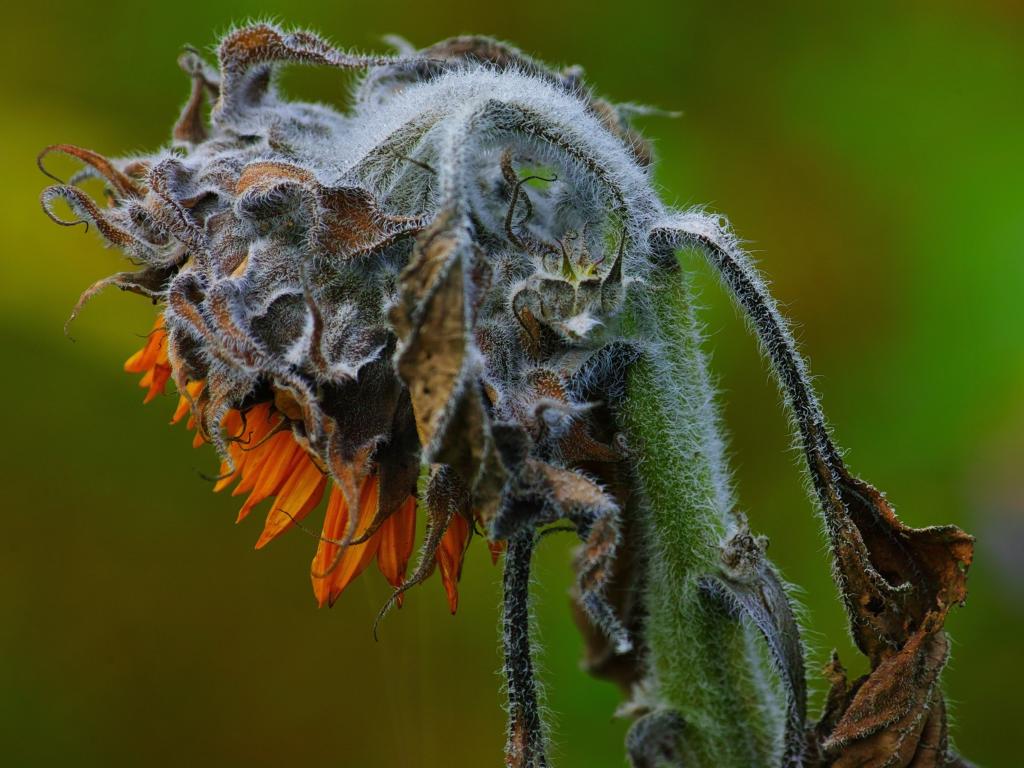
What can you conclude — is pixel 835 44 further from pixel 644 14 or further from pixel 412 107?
pixel 412 107

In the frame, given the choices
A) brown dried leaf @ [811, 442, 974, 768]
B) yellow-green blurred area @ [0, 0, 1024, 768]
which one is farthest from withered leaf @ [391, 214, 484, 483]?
yellow-green blurred area @ [0, 0, 1024, 768]

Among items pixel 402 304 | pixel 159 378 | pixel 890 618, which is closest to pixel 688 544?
pixel 890 618

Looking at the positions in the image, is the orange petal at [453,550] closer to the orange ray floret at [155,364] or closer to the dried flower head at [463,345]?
the dried flower head at [463,345]

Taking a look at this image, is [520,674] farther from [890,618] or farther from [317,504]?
[890,618]

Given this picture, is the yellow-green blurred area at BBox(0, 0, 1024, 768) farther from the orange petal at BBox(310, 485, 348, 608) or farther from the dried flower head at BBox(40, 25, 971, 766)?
the orange petal at BBox(310, 485, 348, 608)

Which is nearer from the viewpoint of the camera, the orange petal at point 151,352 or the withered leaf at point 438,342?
the withered leaf at point 438,342

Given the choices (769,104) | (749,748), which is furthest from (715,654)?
(769,104)

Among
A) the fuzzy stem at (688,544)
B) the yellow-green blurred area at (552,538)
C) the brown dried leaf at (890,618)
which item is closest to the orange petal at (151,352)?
the fuzzy stem at (688,544)
